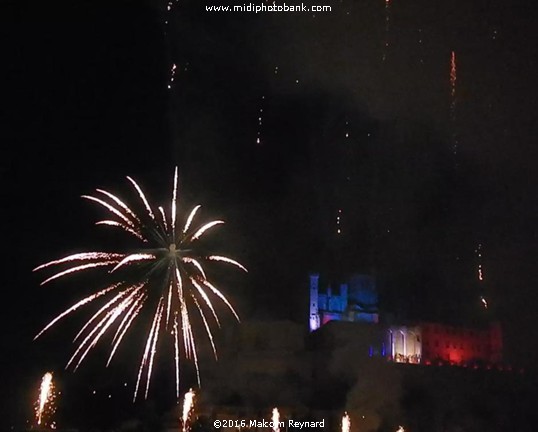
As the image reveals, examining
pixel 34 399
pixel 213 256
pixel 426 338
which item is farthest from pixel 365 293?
pixel 213 256

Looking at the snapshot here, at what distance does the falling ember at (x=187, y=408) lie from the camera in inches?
1130

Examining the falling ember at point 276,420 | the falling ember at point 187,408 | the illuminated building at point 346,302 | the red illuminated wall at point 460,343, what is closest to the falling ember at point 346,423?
the falling ember at point 276,420

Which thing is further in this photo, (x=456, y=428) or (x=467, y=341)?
(x=467, y=341)

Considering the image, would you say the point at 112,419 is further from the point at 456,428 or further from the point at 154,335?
the point at 456,428

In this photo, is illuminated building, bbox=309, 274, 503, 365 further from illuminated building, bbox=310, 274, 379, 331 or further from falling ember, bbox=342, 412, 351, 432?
falling ember, bbox=342, 412, 351, 432

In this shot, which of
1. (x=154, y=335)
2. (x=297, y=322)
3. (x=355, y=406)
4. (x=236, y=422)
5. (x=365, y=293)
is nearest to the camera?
(x=154, y=335)

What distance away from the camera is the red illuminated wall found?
49.9 meters

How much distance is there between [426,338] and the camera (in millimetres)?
49875

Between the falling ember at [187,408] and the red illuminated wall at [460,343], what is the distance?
2220cm

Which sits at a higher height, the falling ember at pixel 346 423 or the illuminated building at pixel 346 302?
the illuminated building at pixel 346 302

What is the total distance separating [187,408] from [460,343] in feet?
92.0

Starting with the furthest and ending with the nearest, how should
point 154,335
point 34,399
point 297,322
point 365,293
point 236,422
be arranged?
point 365,293 → point 297,322 → point 236,422 → point 34,399 → point 154,335

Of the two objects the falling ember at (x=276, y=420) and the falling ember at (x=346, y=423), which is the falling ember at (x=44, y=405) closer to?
the falling ember at (x=276, y=420)

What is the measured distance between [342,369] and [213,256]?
85.9 feet
